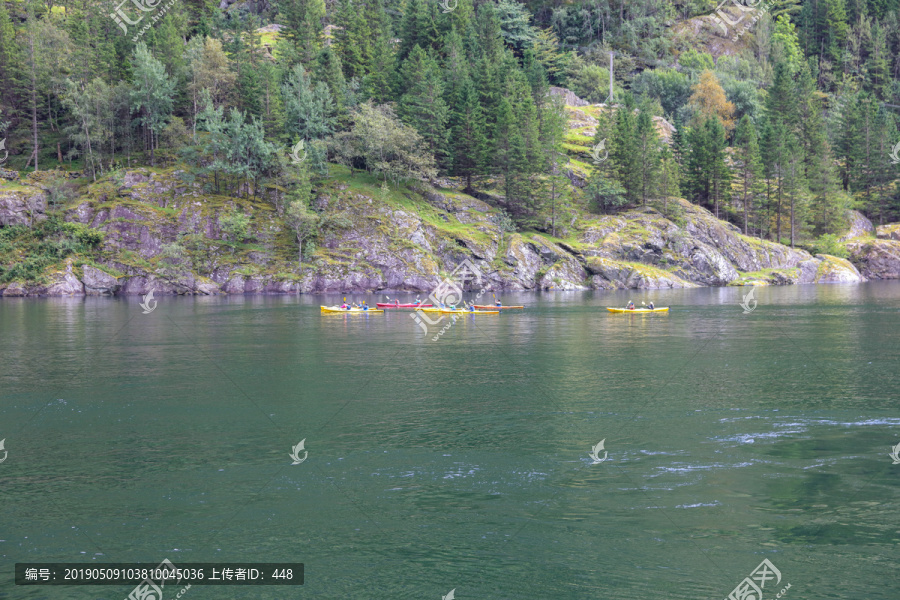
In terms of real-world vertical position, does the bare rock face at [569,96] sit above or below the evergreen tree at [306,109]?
above

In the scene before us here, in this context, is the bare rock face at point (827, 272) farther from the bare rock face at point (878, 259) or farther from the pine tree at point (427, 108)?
the pine tree at point (427, 108)

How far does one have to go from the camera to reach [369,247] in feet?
398

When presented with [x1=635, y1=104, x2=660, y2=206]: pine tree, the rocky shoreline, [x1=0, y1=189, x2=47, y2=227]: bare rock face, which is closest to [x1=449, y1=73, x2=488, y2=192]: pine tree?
the rocky shoreline

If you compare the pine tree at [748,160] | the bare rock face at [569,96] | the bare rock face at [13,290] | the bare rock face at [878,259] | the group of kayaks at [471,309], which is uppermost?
the bare rock face at [569,96]

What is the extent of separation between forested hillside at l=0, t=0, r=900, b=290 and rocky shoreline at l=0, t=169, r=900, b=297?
90.3 inches

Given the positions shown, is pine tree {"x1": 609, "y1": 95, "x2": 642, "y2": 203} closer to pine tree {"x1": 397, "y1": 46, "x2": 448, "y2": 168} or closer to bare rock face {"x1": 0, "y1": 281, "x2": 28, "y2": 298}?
pine tree {"x1": 397, "y1": 46, "x2": 448, "y2": 168}

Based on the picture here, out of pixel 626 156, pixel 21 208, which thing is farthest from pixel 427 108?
pixel 21 208

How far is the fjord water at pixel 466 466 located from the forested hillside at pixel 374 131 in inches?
3164

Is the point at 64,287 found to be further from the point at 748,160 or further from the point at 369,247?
the point at 748,160

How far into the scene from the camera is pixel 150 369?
4459 cm

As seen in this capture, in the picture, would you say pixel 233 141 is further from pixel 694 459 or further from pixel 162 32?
pixel 694 459

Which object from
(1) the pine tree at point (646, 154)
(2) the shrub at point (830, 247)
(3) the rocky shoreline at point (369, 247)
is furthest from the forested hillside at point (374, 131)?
(3) the rocky shoreline at point (369, 247)

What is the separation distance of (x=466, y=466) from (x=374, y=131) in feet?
361

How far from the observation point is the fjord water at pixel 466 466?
1778cm
